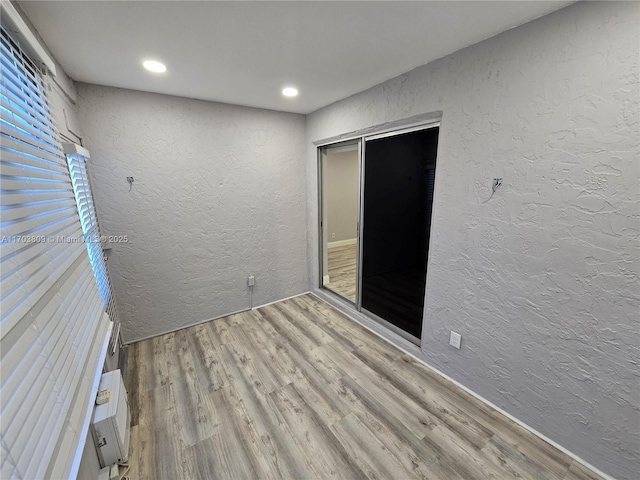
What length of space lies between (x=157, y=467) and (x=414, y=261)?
289 cm

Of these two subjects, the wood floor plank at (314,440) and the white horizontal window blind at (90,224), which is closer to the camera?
the wood floor plank at (314,440)

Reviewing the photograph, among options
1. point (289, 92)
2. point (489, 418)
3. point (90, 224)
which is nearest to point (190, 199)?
point (90, 224)

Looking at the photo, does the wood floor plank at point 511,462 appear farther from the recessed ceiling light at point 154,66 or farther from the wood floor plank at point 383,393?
the recessed ceiling light at point 154,66

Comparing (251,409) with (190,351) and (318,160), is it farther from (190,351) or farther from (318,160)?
(318,160)

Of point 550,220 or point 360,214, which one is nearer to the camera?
point 550,220

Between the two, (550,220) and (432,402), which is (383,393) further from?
(550,220)

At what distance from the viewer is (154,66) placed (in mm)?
1811

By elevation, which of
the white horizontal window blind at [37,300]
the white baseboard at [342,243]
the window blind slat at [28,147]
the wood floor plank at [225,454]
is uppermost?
the window blind slat at [28,147]

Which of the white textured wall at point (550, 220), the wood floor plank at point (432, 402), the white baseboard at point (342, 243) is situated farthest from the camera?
the white baseboard at point (342, 243)

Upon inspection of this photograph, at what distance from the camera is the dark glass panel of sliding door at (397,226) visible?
2.65 meters

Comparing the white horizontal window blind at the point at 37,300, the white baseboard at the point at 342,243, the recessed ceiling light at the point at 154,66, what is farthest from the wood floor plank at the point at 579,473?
the white baseboard at the point at 342,243

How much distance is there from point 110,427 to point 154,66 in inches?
85.9

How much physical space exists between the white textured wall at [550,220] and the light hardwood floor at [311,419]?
289mm

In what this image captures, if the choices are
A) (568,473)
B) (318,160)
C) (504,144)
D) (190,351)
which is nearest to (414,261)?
(318,160)
